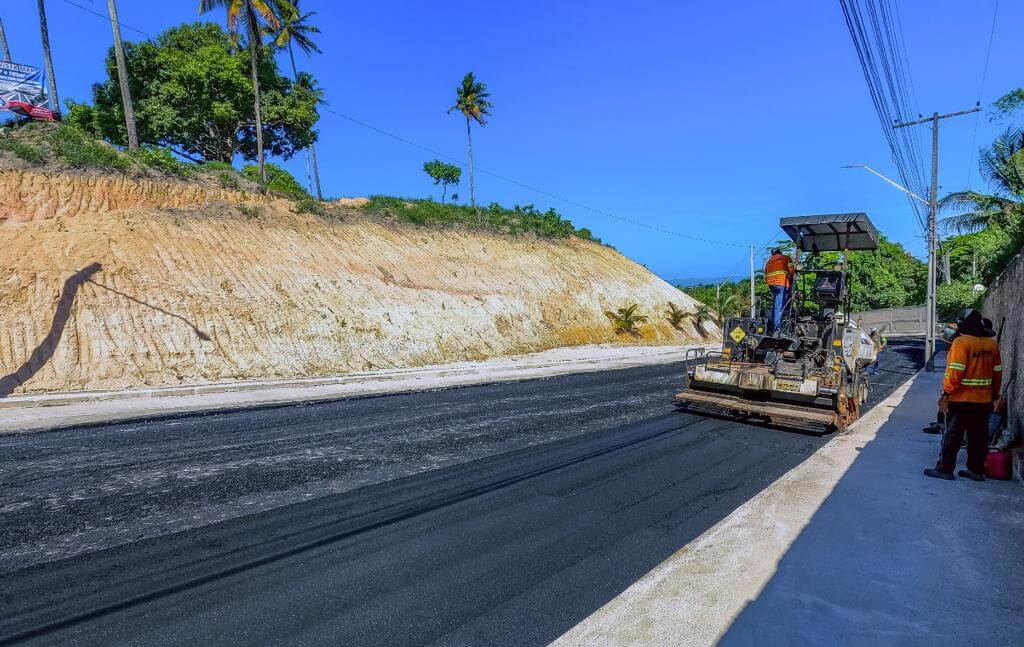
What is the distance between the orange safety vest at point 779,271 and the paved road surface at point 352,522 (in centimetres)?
264

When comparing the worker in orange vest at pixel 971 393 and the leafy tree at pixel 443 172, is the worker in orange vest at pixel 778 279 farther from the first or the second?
the leafy tree at pixel 443 172

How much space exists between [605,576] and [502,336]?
63.7 ft

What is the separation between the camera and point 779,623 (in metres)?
3.35

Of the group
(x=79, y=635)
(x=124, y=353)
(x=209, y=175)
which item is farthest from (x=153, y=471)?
(x=209, y=175)

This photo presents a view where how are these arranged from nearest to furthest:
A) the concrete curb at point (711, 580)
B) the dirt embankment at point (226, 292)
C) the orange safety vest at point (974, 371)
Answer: the concrete curb at point (711, 580) → the orange safety vest at point (974, 371) → the dirt embankment at point (226, 292)

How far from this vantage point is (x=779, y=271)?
9.54 metres

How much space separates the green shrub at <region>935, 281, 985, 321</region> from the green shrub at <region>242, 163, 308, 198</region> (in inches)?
1248

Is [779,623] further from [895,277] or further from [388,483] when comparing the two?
[895,277]

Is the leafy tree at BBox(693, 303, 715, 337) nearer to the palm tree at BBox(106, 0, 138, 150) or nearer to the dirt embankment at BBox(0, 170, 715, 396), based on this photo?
the dirt embankment at BBox(0, 170, 715, 396)

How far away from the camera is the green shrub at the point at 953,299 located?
28.1 m

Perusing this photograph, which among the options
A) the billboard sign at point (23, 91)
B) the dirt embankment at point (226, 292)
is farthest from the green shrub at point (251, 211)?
the billboard sign at point (23, 91)

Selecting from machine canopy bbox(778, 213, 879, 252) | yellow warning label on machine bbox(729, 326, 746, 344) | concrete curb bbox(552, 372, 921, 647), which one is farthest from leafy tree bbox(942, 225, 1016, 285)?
concrete curb bbox(552, 372, 921, 647)

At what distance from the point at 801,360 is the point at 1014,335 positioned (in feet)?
8.98

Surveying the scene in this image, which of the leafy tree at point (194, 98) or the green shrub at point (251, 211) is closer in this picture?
the green shrub at point (251, 211)
